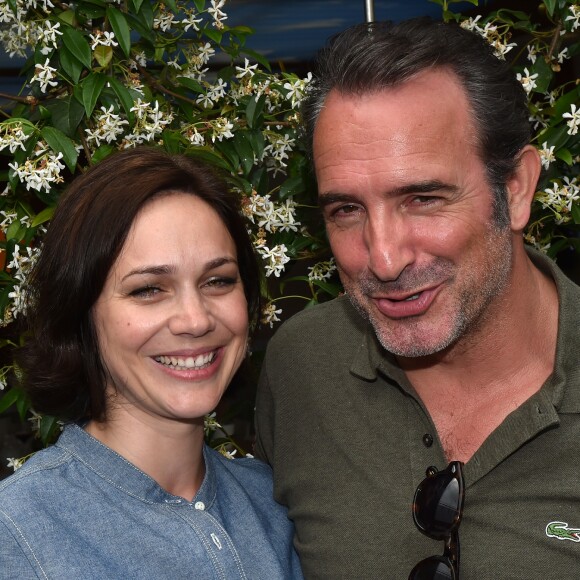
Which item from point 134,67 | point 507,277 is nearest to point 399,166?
point 507,277

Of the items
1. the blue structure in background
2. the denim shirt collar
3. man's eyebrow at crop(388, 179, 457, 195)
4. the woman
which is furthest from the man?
the blue structure in background

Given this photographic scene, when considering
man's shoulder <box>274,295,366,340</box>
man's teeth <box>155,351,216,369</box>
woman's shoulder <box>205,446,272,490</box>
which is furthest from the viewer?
man's shoulder <box>274,295,366,340</box>

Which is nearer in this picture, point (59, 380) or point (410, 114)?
point (410, 114)

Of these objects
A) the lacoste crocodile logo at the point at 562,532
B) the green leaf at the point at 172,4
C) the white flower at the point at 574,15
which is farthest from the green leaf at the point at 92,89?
the lacoste crocodile logo at the point at 562,532

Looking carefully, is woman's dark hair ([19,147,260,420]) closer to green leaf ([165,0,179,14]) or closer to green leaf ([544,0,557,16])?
green leaf ([165,0,179,14])

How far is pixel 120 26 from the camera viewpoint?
2486 millimetres

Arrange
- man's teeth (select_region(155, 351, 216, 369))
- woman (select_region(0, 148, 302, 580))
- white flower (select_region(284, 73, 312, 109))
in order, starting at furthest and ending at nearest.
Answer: white flower (select_region(284, 73, 312, 109)), man's teeth (select_region(155, 351, 216, 369)), woman (select_region(0, 148, 302, 580))

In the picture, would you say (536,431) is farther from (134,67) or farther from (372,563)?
(134,67)

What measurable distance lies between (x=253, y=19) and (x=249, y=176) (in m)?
0.68

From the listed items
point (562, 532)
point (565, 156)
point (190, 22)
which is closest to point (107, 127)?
point (190, 22)

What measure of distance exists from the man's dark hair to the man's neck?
6.6 inches

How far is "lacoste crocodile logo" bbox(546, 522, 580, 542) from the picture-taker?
187 centimetres

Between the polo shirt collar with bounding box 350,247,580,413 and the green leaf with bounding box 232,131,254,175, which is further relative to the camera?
the green leaf with bounding box 232,131,254,175

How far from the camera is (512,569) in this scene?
1.89 metres
